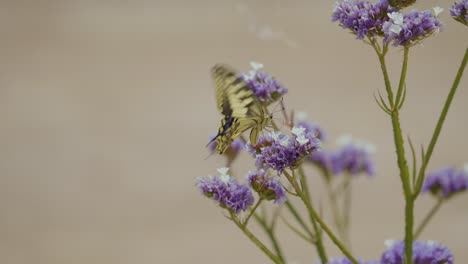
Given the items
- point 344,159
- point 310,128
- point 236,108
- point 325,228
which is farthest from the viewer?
A: point 344,159

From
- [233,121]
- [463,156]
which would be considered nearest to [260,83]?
[233,121]

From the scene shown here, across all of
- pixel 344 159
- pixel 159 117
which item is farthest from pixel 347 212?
pixel 159 117

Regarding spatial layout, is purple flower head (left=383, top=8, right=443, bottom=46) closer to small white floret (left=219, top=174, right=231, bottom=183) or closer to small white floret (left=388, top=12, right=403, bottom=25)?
small white floret (left=388, top=12, right=403, bottom=25)

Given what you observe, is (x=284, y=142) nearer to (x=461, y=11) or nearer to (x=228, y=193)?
(x=228, y=193)

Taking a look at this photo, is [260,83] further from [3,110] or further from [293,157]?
[3,110]

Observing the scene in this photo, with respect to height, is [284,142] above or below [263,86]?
below
